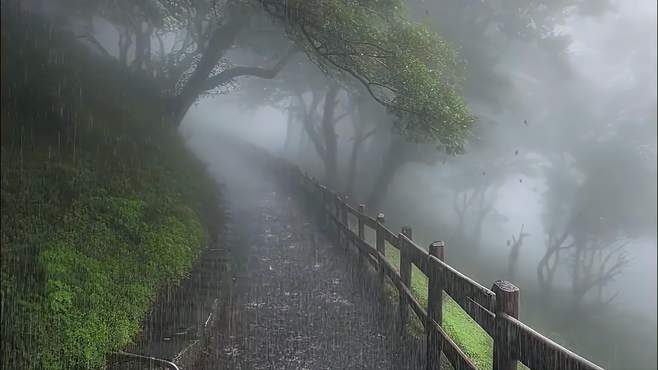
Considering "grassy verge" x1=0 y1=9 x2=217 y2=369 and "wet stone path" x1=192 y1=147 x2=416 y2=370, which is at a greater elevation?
"grassy verge" x1=0 y1=9 x2=217 y2=369

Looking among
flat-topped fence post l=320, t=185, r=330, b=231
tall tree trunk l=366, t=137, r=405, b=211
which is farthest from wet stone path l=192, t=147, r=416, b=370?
tall tree trunk l=366, t=137, r=405, b=211

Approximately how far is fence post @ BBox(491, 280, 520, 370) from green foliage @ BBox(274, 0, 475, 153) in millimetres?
7760

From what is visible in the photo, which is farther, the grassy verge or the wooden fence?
the grassy verge

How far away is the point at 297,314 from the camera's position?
8.50 meters

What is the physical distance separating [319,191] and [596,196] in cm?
2109

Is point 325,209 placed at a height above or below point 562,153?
below

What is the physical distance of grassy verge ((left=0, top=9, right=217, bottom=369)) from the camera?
5.72m

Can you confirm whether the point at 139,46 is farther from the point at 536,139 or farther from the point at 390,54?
the point at 536,139

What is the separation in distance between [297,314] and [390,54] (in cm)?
644

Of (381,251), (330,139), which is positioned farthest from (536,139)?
(381,251)

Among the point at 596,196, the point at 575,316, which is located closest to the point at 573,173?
the point at 596,196

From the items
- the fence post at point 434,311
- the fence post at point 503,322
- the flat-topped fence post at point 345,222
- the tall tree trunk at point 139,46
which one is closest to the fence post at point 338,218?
the flat-topped fence post at point 345,222

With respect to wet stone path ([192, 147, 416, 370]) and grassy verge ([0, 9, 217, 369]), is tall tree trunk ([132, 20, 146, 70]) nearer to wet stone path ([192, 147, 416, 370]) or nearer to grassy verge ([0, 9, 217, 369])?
grassy verge ([0, 9, 217, 369])

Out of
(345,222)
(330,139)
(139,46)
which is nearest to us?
(345,222)
